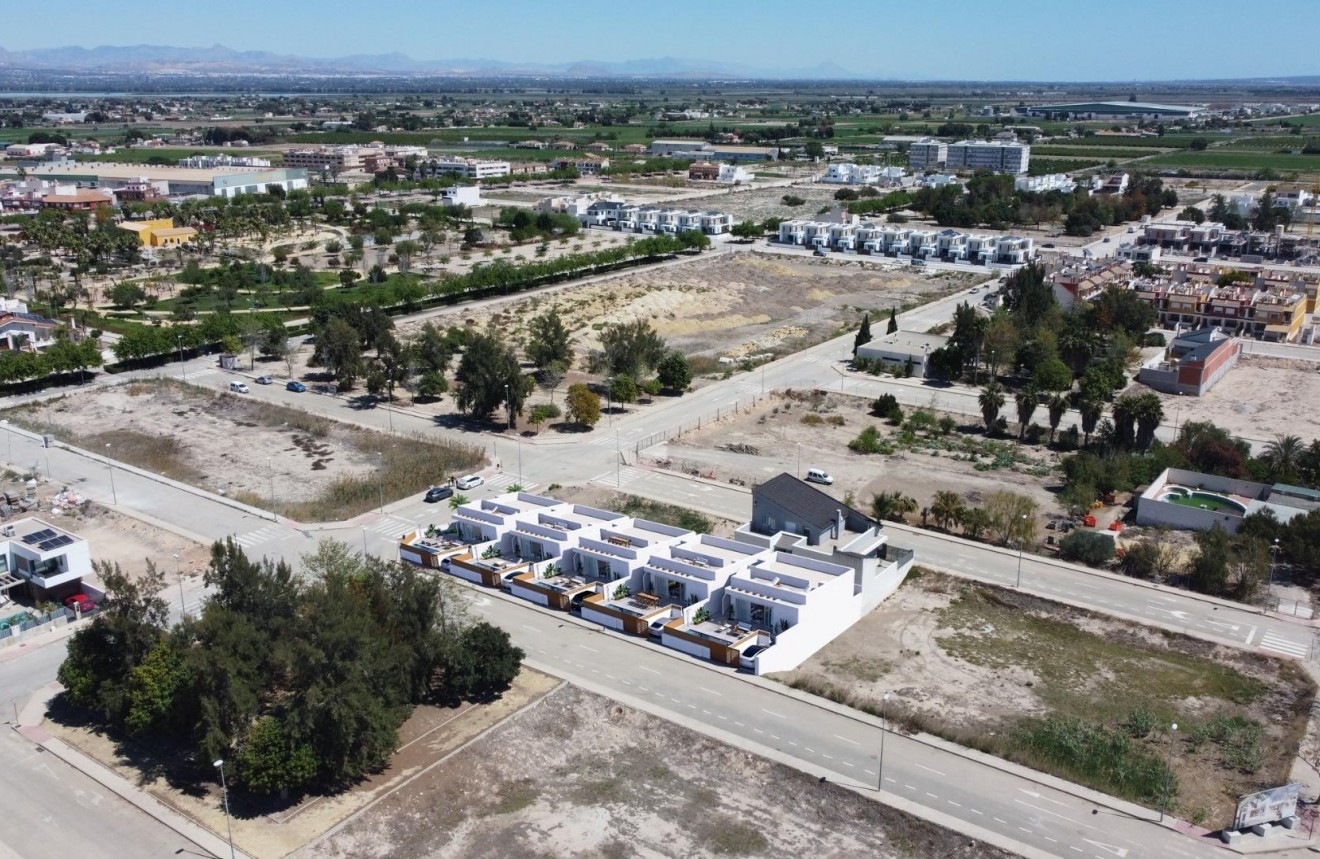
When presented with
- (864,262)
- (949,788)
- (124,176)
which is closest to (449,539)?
(949,788)

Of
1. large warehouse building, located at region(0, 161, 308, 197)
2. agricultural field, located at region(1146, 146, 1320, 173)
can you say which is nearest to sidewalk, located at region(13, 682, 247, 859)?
large warehouse building, located at region(0, 161, 308, 197)

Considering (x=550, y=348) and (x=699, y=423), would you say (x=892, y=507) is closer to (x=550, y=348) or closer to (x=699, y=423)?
(x=699, y=423)

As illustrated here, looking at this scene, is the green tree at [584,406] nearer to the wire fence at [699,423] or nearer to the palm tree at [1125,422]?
the wire fence at [699,423]

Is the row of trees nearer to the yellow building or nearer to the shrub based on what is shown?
the shrub

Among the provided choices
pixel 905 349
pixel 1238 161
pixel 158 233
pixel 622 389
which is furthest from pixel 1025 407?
pixel 1238 161

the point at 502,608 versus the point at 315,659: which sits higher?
the point at 315,659

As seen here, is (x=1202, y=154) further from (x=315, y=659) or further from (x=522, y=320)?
(x=315, y=659)
